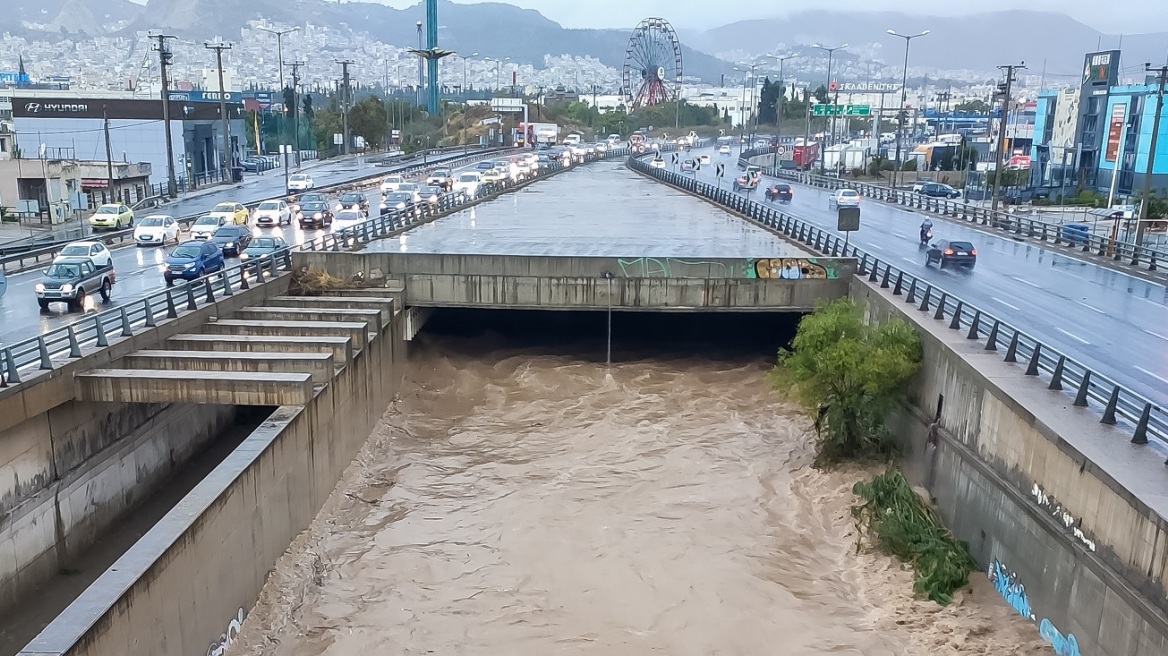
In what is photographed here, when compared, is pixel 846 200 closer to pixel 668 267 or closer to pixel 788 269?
pixel 788 269

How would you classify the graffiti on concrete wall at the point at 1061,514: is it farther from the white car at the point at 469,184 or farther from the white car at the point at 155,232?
the white car at the point at 469,184

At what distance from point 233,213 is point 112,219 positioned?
5.70 m

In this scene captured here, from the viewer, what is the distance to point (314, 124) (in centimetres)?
13925

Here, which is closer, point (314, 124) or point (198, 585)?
point (198, 585)

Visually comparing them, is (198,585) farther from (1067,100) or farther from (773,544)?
(1067,100)

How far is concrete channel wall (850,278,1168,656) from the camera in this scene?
1296cm

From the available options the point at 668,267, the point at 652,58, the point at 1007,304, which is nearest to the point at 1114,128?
the point at 1007,304

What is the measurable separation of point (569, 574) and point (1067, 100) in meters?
94.9

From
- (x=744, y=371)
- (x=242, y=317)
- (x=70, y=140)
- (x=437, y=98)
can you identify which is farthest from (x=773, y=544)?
(x=437, y=98)

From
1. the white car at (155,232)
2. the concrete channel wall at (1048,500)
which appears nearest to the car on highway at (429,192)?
the white car at (155,232)

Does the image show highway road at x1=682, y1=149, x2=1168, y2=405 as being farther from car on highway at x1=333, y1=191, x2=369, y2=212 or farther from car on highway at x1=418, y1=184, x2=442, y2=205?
car on highway at x1=418, y1=184, x2=442, y2=205

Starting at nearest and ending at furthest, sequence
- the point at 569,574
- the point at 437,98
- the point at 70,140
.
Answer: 1. the point at 569,574
2. the point at 70,140
3. the point at 437,98

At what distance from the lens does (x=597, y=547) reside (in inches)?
790

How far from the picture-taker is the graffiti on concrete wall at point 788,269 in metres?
31.9
